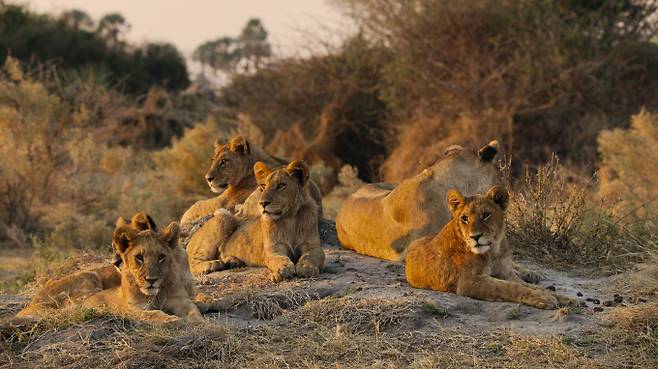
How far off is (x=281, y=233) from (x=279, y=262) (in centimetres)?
35

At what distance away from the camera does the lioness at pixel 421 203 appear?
817 centimetres

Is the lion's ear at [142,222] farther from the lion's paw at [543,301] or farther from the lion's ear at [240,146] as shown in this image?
the lion's ear at [240,146]

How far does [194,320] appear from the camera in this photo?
641 centimetres

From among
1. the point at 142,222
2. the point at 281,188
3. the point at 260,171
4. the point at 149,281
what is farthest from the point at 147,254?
the point at 260,171

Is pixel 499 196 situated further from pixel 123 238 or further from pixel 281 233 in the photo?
pixel 123 238

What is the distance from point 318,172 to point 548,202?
882 centimetres

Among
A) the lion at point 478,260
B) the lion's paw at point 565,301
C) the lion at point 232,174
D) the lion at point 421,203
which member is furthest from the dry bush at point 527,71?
the lion's paw at point 565,301

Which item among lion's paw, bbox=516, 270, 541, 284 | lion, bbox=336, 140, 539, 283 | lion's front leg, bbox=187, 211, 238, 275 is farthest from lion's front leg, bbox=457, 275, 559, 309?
lion's front leg, bbox=187, 211, 238, 275

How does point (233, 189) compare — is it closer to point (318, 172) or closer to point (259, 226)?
point (259, 226)

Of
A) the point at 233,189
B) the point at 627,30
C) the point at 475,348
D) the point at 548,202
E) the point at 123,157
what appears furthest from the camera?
the point at 627,30

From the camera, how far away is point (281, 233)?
316 inches

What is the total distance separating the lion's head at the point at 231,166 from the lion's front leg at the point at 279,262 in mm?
2029

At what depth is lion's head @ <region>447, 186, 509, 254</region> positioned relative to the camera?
6.78 m

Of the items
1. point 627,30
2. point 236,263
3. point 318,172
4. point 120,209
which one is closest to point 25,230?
point 120,209
